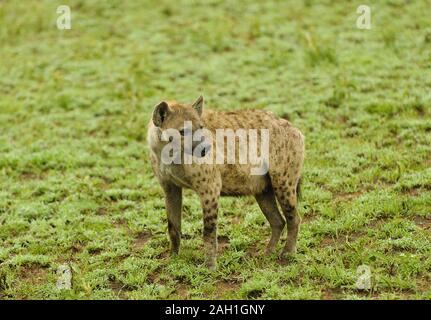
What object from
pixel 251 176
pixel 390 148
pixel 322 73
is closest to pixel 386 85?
pixel 322 73

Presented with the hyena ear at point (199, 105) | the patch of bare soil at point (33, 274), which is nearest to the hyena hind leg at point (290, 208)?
the hyena ear at point (199, 105)

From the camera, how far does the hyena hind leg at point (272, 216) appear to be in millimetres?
7512

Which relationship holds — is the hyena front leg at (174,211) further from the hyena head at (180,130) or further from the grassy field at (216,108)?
the hyena head at (180,130)

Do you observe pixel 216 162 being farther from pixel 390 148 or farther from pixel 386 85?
pixel 386 85

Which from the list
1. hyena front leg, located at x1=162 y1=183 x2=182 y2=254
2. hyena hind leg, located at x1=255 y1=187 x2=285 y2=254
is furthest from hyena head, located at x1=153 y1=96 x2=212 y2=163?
hyena hind leg, located at x1=255 y1=187 x2=285 y2=254

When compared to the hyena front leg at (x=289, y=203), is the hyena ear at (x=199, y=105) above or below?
above

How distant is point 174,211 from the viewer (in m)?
7.37

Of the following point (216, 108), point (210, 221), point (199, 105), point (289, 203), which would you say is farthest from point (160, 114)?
point (216, 108)

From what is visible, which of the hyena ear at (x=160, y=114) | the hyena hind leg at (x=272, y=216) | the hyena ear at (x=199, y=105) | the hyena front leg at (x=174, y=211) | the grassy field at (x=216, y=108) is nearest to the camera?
the hyena ear at (x=160, y=114)

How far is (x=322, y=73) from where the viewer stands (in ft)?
43.3

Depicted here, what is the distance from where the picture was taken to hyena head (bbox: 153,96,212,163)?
6555 millimetres

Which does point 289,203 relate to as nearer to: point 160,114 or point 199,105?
point 199,105

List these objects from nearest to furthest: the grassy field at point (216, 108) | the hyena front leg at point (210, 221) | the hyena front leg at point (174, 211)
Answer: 1. the hyena front leg at point (210, 221)
2. the grassy field at point (216, 108)
3. the hyena front leg at point (174, 211)

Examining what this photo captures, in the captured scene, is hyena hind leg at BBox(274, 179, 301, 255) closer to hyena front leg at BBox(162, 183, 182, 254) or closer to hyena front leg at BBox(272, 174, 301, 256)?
hyena front leg at BBox(272, 174, 301, 256)
